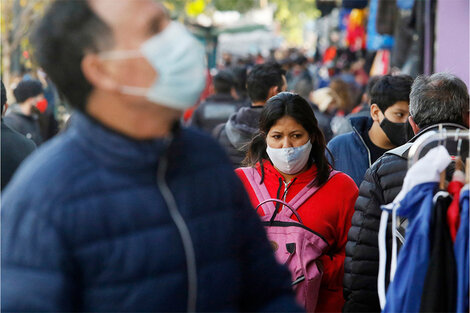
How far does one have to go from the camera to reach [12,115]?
875cm

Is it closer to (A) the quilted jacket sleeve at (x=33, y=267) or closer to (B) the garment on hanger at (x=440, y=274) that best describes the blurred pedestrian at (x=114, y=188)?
(A) the quilted jacket sleeve at (x=33, y=267)

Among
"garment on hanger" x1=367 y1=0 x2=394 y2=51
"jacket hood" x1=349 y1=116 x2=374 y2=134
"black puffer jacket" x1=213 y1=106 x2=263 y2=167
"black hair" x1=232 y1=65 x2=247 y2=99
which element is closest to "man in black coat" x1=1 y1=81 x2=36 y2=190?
"black puffer jacket" x1=213 y1=106 x2=263 y2=167

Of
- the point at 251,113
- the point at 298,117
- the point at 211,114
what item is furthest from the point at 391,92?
the point at 211,114

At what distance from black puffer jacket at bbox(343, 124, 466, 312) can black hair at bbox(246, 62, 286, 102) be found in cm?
281

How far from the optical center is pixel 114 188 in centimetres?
203

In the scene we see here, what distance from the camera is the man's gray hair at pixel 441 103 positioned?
3.52 m

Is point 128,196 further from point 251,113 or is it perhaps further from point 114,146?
→ point 251,113

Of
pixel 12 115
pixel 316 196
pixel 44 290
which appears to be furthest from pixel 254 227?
pixel 12 115

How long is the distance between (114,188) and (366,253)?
73.7 inches

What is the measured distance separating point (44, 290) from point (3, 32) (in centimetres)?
1255

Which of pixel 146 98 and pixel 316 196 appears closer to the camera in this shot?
pixel 146 98

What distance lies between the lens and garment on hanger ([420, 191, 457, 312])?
2652mm

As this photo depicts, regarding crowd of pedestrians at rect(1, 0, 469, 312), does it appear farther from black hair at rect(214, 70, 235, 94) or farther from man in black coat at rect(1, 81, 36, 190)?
black hair at rect(214, 70, 235, 94)

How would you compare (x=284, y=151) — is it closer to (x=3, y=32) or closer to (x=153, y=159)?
(x=153, y=159)
